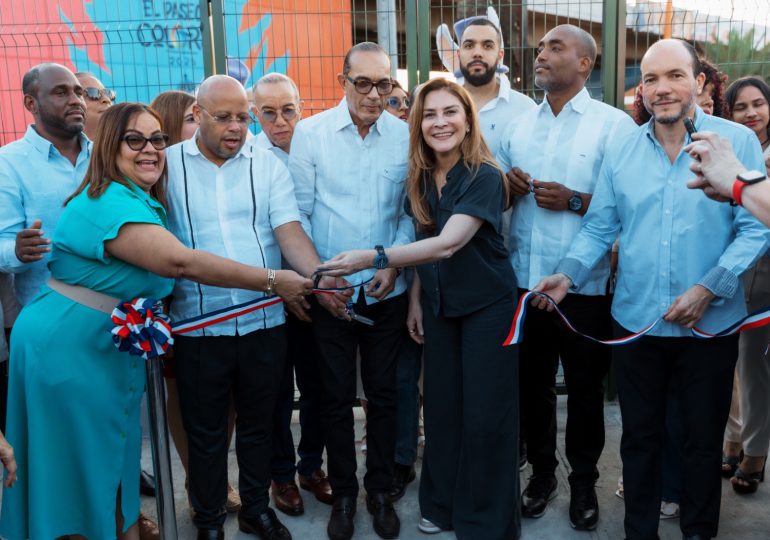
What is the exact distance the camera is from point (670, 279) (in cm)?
320

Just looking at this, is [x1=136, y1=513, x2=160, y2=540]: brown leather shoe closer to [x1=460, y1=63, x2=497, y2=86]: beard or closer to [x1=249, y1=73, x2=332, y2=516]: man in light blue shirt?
[x1=249, y1=73, x2=332, y2=516]: man in light blue shirt

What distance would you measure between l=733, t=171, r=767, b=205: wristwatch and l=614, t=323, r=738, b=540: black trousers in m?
0.93

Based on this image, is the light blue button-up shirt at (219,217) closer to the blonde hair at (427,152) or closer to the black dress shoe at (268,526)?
the blonde hair at (427,152)

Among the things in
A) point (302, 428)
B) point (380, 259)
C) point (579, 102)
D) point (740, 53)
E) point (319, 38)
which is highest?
point (319, 38)

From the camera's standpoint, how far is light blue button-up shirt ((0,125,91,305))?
3.60 m

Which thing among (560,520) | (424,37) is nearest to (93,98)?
(424,37)

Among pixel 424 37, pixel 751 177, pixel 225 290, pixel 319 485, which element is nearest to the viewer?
pixel 751 177

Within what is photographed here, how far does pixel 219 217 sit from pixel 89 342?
0.82 metres

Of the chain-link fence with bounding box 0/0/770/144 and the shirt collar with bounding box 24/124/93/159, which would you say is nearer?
the shirt collar with bounding box 24/124/93/159

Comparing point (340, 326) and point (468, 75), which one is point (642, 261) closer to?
point (340, 326)

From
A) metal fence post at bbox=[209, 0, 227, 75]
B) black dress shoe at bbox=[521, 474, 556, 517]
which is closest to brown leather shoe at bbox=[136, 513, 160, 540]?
black dress shoe at bbox=[521, 474, 556, 517]

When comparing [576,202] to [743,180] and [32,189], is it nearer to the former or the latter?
[743,180]

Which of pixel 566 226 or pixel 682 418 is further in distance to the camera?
pixel 566 226

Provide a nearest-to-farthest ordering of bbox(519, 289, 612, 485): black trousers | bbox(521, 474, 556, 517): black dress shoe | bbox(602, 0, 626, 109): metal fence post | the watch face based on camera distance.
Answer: the watch face < bbox(519, 289, 612, 485): black trousers < bbox(521, 474, 556, 517): black dress shoe < bbox(602, 0, 626, 109): metal fence post
